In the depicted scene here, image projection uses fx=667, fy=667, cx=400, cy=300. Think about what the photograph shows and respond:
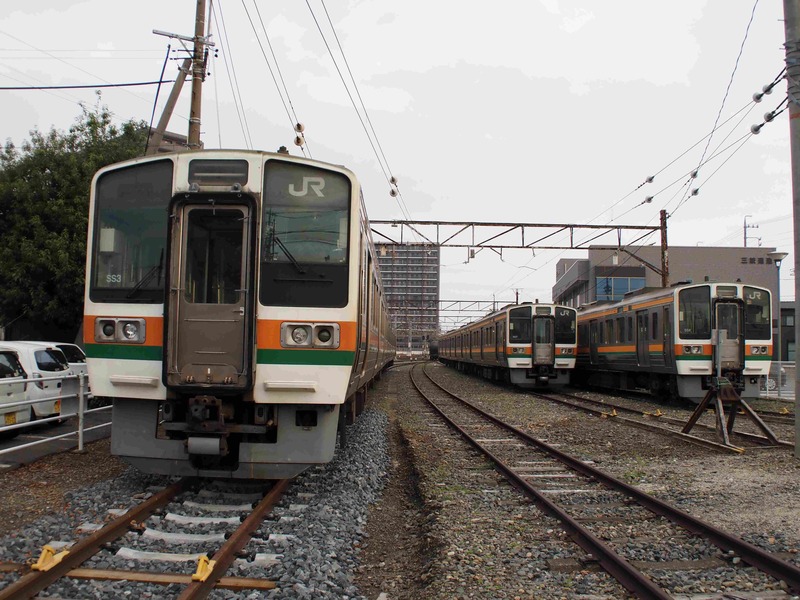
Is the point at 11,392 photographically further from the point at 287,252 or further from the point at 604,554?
the point at 604,554

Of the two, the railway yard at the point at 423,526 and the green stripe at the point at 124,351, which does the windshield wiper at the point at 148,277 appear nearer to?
the green stripe at the point at 124,351

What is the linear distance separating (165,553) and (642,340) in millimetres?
15180

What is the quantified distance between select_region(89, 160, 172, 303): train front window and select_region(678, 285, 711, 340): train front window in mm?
12754

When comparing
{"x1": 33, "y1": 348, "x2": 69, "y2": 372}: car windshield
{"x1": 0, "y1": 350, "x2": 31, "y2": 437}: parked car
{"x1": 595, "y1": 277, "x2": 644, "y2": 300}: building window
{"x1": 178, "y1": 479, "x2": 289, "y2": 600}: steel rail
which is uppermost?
{"x1": 595, "y1": 277, "x2": 644, "y2": 300}: building window

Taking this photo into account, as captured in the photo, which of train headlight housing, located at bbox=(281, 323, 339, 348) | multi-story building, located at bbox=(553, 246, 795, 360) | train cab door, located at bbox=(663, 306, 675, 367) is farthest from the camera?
multi-story building, located at bbox=(553, 246, 795, 360)

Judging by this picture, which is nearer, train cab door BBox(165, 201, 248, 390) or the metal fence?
train cab door BBox(165, 201, 248, 390)

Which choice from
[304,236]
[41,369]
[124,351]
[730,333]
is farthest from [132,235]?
[730,333]

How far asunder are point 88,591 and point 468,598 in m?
2.19

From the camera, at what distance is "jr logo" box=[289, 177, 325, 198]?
5.76 m

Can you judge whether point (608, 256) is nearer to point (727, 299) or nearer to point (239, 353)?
point (727, 299)

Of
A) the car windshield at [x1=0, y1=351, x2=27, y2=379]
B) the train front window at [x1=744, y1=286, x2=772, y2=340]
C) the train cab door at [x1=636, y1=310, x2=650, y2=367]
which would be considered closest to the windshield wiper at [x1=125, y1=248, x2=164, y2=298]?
the car windshield at [x1=0, y1=351, x2=27, y2=379]

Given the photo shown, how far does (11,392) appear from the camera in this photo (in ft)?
30.5

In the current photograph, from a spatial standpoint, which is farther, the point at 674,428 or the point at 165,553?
the point at 674,428

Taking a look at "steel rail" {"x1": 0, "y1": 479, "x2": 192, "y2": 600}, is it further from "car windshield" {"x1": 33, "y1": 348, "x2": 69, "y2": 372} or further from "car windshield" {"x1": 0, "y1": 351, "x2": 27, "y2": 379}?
"car windshield" {"x1": 33, "y1": 348, "x2": 69, "y2": 372}
